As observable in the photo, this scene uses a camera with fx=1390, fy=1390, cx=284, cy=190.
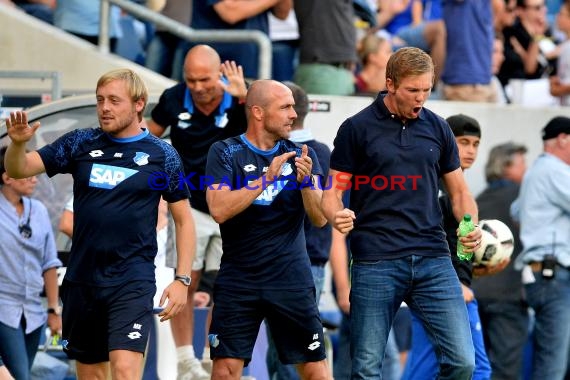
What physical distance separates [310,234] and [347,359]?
1.24 metres

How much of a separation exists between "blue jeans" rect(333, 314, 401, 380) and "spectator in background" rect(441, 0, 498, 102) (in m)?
2.49

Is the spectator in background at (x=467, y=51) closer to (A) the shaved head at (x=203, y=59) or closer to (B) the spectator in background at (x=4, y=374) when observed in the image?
(A) the shaved head at (x=203, y=59)

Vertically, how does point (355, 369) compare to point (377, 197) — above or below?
below

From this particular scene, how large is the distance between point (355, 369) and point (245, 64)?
4643 mm

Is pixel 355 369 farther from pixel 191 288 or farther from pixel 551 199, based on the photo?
pixel 551 199

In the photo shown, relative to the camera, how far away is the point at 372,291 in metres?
8.18

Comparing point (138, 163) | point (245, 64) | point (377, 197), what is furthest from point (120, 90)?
point (245, 64)

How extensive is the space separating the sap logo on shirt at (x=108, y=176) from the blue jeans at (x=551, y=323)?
4.35 m

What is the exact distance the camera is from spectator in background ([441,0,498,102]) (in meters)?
13.2

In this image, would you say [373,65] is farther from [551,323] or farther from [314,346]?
[314,346]

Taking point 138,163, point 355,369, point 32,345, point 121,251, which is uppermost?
point 138,163

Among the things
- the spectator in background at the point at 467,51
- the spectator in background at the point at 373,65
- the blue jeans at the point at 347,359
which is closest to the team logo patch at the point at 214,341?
the blue jeans at the point at 347,359

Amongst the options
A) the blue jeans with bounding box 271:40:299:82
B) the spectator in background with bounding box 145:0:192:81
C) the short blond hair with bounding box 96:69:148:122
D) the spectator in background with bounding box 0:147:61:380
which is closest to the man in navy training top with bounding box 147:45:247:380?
the spectator in background with bounding box 0:147:61:380

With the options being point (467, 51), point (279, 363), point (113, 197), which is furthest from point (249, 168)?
point (467, 51)
